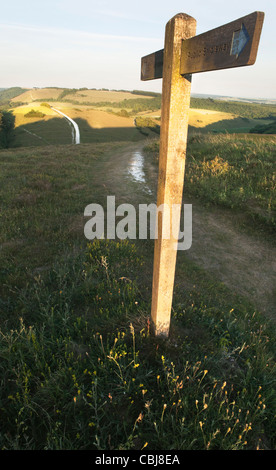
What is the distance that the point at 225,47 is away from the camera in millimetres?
1729

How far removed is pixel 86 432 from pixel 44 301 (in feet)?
7.04

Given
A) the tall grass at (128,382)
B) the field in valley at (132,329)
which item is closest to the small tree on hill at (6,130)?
the field in valley at (132,329)

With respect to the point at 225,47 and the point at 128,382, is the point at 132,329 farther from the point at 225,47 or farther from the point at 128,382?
the point at 225,47

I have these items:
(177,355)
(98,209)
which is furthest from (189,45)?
(98,209)

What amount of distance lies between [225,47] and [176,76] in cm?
62

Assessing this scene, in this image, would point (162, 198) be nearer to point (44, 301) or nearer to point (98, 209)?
point (44, 301)

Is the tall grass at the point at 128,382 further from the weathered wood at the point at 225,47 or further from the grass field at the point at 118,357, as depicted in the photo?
the weathered wood at the point at 225,47

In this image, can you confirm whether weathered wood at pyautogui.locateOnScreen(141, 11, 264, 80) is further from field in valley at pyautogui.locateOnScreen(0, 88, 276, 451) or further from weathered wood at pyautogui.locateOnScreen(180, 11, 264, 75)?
field in valley at pyautogui.locateOnScreen(0, 88, 276, 451)

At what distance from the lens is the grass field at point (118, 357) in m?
→ 2.38

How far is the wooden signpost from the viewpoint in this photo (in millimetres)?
1623

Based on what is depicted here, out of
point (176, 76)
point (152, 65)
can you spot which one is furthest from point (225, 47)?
point (152, 65)

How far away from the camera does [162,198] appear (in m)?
2.70

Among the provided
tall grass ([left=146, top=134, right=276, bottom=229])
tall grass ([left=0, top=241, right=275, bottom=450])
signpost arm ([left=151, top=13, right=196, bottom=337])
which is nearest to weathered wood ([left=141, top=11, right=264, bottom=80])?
signpost arm ([left=151, top=13, right=196, bottom=337])

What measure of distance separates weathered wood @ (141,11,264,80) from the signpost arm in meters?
0.11
